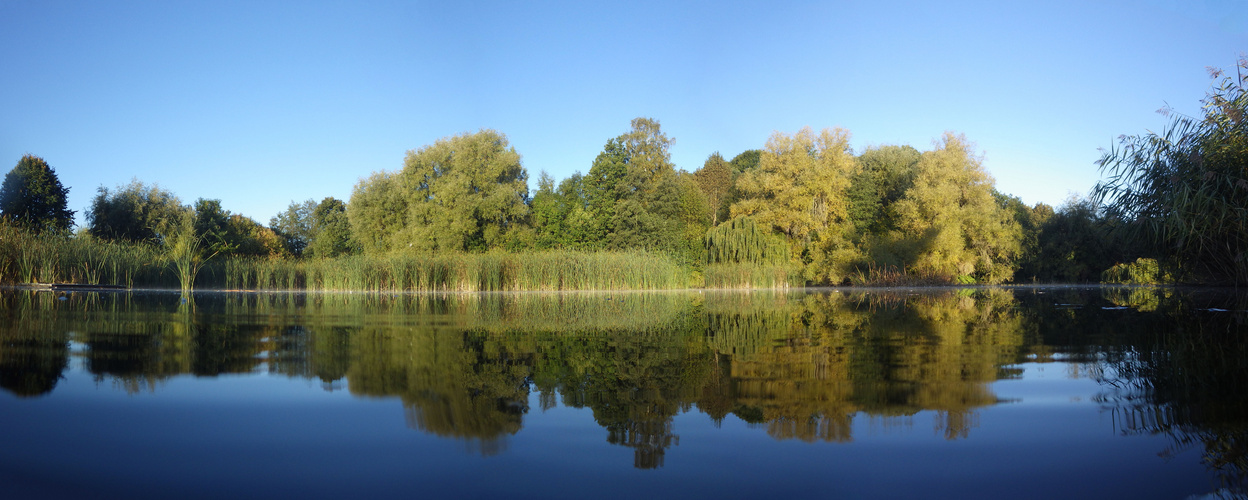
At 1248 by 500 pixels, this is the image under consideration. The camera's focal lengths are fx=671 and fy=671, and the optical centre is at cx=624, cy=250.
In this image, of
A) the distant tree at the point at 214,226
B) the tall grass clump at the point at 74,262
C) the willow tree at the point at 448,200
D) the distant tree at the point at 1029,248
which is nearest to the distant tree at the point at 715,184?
the willow tree at the point at 448,200

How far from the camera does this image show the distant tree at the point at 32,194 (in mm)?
34106

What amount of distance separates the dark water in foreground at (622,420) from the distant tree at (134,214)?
1437 inches

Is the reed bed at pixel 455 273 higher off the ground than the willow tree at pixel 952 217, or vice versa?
the willow tree at pixel 952 217

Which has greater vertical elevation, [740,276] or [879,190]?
[879,190]

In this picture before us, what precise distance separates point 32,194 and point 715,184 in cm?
3812

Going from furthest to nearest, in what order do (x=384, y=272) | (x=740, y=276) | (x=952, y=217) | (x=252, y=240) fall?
(x=252, y=240) → (x=952, y=217) → (x=740, y=276) → (x=384, y=272)

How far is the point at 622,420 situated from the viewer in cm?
285

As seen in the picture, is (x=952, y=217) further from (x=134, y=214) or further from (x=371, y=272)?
(x=134, y=214)

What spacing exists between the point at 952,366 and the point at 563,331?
378cm

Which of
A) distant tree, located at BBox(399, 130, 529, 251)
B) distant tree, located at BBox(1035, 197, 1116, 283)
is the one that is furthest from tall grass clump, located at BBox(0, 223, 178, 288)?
distant tree, located at BBox(1035, 197, 1116, 283)

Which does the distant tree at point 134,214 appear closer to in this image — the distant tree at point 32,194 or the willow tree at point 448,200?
the distant tree at point 32,194

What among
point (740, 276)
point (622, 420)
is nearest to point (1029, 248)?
Result: point (740, 276)

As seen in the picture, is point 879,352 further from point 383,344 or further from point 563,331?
point 383,344

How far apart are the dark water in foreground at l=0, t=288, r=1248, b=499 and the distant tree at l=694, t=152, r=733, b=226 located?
125ft
